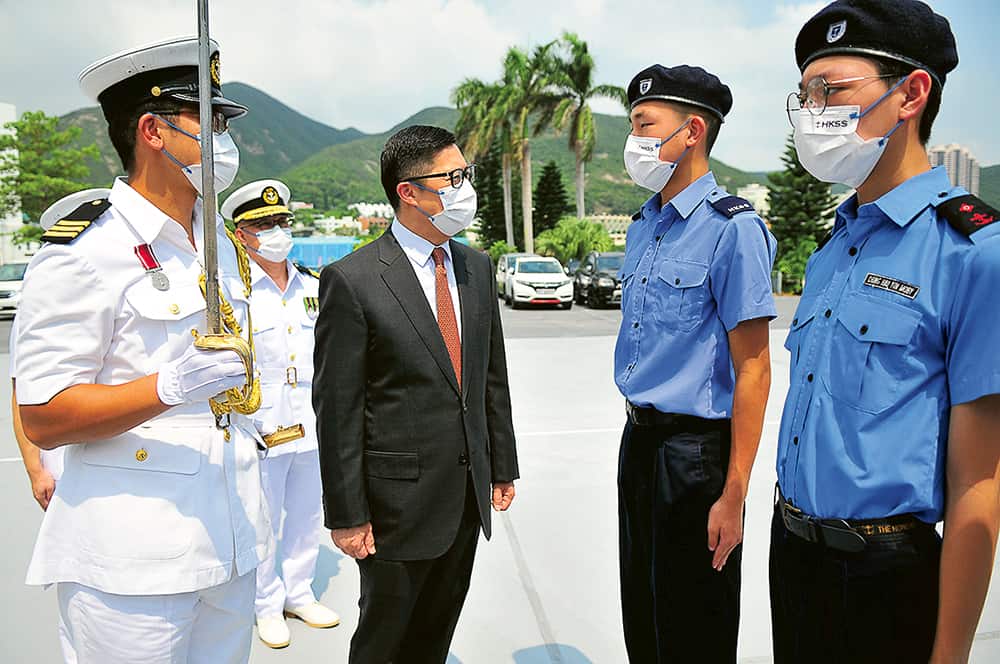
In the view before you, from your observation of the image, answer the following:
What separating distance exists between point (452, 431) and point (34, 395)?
1.10 m

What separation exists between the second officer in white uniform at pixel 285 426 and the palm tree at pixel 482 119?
91.4 ft

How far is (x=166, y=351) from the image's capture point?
1.70 metres

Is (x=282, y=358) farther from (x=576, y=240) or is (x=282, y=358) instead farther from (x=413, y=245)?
(x=576, y=240)

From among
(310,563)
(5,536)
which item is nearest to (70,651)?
(310,563)

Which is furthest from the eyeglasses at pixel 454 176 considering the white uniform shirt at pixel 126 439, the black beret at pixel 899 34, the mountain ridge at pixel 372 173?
the mountain ridge at pixel 372 173

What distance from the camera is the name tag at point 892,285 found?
1.49 metres

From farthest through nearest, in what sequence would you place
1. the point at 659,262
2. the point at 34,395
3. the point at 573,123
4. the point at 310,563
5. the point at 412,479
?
the point at 573,123
the point at 310,563
the point at 659,262
the point at 412,479
the point at 34,395

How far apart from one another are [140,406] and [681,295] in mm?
A: 1613

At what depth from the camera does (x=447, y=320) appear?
2.32 meters

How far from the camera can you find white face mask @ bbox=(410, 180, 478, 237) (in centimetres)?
237

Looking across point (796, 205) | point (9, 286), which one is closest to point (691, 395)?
point (9, 286)

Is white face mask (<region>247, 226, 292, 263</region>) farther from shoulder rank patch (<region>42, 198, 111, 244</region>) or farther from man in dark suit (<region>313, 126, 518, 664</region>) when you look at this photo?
shoulder rank patch (<region>42, 198, 111, 244</region>)

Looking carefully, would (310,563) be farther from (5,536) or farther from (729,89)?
(729,89)

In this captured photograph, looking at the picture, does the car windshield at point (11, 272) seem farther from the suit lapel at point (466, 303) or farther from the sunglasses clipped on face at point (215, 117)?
the sunglasses clipped on face at point (215, 117)
